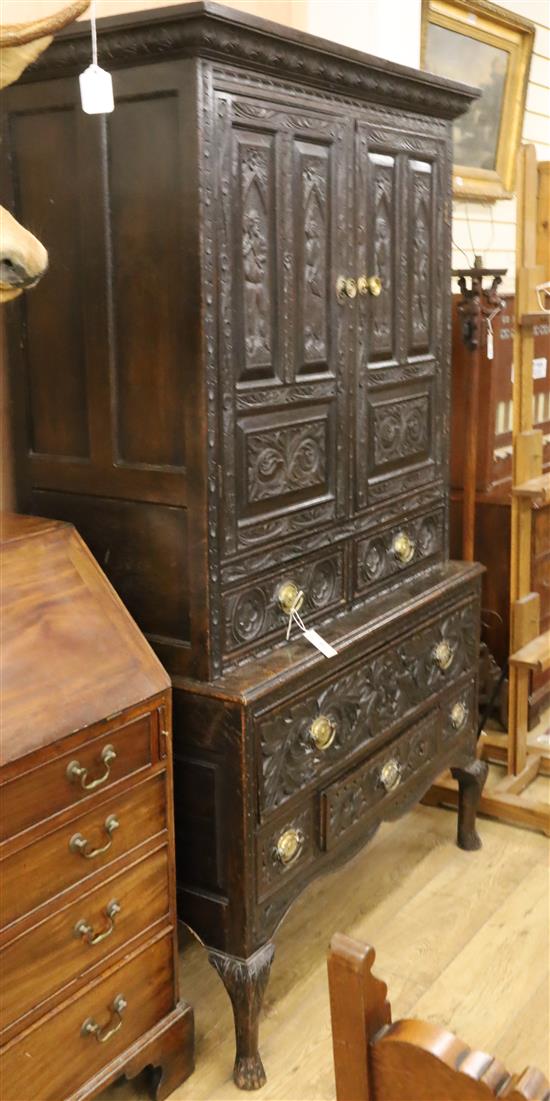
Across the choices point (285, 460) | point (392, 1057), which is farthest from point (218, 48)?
point (392, 1057)

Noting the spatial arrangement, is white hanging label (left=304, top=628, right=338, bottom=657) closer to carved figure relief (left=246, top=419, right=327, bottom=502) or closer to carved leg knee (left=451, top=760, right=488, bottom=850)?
carved figure relief (left=246, top=419, right=327, bottom=502)

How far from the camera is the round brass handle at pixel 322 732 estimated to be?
87.1 inches

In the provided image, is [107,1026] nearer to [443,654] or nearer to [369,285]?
[443,654]

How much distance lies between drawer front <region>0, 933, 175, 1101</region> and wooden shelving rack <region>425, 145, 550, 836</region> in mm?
1408

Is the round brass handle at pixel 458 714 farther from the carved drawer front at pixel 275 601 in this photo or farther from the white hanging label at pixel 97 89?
the white hanging label at pixel 97 89

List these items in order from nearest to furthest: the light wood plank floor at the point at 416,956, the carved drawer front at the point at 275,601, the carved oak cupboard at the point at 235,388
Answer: the carved oak cupboard at the point at 235,388
the carved drawer front at the point at 275,601
the light wood plank floor at the point at 416,956

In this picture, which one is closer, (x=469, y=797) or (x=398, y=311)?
(x=398, y=311)

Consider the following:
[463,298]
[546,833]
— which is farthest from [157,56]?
[546,833]

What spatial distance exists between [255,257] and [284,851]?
3.78 ft

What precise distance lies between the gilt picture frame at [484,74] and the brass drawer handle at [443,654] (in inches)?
71.7

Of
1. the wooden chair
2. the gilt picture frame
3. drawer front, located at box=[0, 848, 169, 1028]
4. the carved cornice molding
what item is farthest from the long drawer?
the gilt picture frame

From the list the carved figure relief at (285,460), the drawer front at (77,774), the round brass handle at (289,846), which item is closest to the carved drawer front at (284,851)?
the round brass handle at (289,846)

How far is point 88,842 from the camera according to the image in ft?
5.86

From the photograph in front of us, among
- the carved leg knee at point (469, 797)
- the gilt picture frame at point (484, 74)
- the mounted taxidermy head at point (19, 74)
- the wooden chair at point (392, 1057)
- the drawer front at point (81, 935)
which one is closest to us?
the wooden chair at point (392, 1057)
